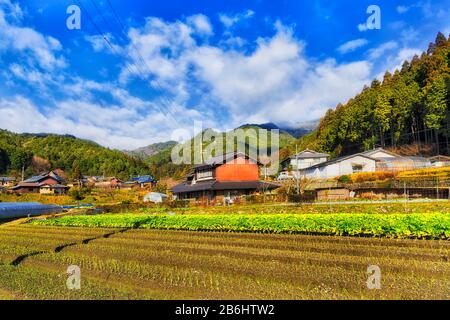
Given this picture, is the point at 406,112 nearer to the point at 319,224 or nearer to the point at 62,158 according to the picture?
the point at 319,224

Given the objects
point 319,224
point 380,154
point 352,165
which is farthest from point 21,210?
point 380,154

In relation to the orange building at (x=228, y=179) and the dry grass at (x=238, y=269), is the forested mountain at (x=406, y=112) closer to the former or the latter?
the orange building at (x=228, y=179)

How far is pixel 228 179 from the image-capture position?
41.8 metres

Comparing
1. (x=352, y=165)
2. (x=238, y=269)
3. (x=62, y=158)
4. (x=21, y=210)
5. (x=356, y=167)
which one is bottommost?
(x=238, y=269)

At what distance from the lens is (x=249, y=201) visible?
3319cm

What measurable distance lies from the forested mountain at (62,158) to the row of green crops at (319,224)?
327 ft

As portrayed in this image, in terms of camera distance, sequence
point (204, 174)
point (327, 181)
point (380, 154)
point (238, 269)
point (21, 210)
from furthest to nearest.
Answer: point (380, 154)
point (204, 174)
point (327, 181)
point (21, 210)
point (238, 269)

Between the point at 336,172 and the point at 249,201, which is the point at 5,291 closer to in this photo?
the point at 249,201

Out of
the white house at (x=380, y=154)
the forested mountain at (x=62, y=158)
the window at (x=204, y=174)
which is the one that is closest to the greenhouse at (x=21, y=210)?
the window at (x=204, y=174)

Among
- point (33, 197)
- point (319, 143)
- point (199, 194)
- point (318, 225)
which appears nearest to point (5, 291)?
point (318, 225)

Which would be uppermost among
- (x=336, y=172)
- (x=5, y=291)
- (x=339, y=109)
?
(x=339, y=109)

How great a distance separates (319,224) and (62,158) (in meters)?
131

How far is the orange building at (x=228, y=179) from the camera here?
39156 millimetres
